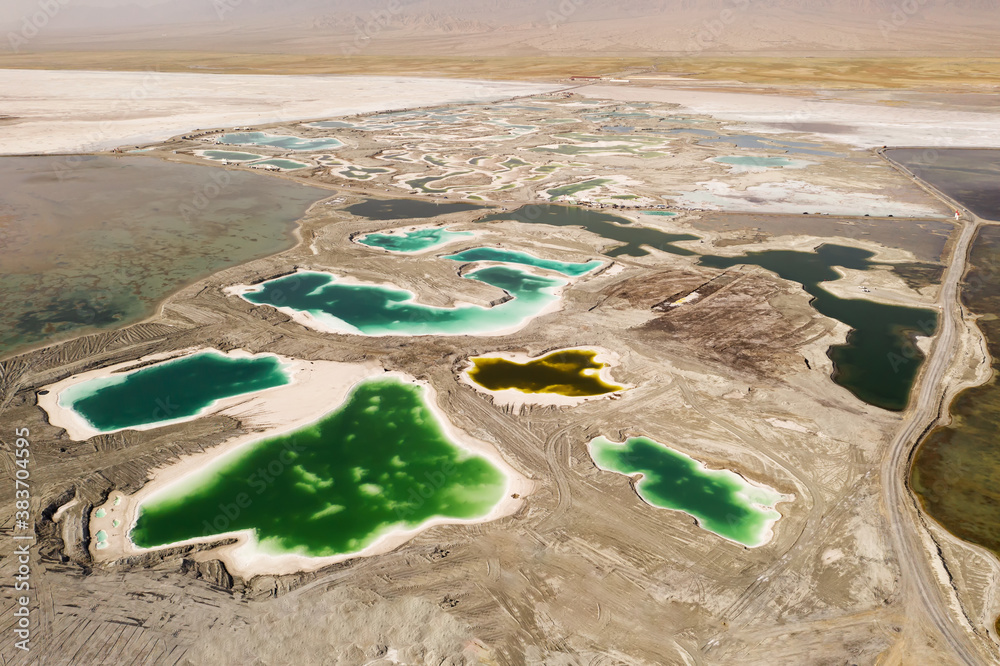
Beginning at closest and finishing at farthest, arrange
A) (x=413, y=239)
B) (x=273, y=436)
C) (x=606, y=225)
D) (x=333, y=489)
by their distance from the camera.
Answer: (x=333, y=489) < (x=273, y=436) < (x=413, y=239) < (x=606, y=225)

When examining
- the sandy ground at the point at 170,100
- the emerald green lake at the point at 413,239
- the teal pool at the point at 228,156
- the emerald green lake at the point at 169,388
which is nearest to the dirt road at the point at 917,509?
the emerald green lake at the point at 169,388

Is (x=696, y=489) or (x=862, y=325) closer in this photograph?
(x=696, y=489)

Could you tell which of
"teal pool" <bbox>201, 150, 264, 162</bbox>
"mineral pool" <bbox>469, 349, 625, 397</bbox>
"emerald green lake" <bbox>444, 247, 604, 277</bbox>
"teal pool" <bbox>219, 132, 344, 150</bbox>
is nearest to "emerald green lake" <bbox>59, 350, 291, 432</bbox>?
"mineral pool" <bbox>469, 349, 625, 397</bbox>

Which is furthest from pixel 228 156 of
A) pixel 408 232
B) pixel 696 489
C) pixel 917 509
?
pixel 917 509

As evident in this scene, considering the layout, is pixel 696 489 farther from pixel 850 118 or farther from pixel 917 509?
pixel 850 118

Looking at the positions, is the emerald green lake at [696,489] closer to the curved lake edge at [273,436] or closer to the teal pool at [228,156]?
the curved lake edge at [273,436]

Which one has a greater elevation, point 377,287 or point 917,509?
point 377,287
